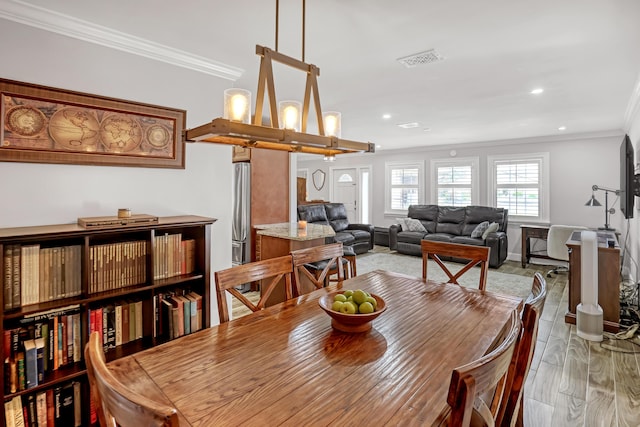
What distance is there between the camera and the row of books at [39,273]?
5.62 feet

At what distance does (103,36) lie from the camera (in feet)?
7.29

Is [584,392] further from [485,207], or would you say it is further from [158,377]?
[485,207]

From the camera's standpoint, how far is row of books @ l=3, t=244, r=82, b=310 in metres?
1.71

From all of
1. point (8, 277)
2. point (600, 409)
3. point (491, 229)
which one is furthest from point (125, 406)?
point (491, 229)

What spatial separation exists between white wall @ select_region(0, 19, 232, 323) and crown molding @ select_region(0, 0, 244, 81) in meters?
0.04

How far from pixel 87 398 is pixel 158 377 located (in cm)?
132

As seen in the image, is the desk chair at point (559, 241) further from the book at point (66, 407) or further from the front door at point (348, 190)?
the book at point (66, 407)

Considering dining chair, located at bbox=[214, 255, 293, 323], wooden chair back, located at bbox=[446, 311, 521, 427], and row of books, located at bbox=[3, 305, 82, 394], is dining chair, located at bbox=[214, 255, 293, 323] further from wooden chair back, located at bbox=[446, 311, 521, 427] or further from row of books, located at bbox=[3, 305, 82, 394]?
wooden chair back, located at bbox=[446, 311, 521, 427]

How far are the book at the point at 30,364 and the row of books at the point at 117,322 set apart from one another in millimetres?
271

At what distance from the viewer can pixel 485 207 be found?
6766mm

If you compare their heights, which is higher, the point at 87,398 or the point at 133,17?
the point at 133,17

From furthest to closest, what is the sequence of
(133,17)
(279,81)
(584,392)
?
1. (279,81)
2. (584,392)
3. (133,17)

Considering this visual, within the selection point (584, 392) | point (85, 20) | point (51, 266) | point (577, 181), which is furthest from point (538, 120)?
point (51, 266)

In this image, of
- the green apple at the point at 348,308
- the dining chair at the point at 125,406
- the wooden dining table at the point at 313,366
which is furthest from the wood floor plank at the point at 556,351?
the dining chair at the point at 125,406
